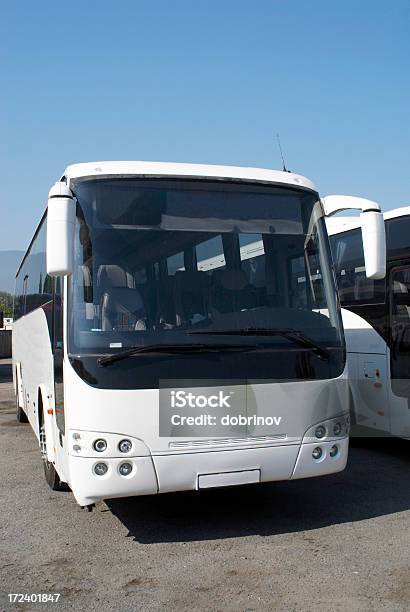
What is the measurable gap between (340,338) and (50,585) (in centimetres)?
307

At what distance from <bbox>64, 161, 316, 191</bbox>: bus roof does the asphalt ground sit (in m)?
3.10

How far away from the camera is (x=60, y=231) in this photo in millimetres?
5191

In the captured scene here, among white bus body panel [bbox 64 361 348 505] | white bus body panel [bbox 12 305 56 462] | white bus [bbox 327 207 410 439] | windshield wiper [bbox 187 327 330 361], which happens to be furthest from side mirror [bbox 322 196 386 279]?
white bus body panel [bbox 12 305 56 462]

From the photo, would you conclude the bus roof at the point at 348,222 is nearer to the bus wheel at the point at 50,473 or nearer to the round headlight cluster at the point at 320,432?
the round headlight cluster at the point at 320,432

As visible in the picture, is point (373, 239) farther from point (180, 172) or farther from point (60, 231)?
point (60, 231)

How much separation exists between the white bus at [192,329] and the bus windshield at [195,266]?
0.01 m

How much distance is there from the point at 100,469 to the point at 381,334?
482 cm

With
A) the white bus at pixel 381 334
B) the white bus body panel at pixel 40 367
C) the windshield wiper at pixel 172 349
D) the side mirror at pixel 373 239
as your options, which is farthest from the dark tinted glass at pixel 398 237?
the white bus body panel at pixel 40 367

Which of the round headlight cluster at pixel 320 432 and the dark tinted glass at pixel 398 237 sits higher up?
the dark tinted glass at pixel 398 237

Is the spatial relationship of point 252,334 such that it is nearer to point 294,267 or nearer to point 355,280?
point 294,267

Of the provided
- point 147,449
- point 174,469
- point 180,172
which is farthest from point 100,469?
point 180,172

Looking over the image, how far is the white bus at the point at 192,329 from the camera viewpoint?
5.21 m

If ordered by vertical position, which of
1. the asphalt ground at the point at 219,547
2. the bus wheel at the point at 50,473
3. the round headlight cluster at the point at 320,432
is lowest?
the asphalt ground at the point at 219,547

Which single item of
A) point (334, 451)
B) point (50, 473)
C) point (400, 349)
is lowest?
point (50, 473)
